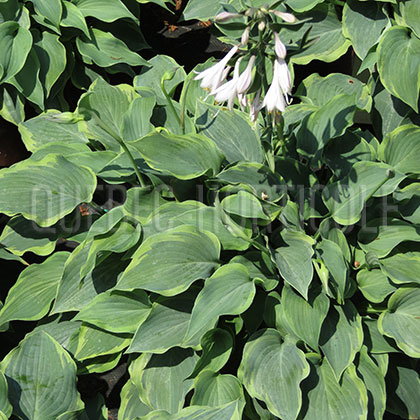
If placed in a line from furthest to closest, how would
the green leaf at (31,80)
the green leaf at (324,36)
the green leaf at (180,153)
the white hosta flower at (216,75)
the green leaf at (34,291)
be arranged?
the green leaf at (324,36)
the green leaf at (31,80)
the green leaf at (34,291)
the green leaf at (180,153)
the white hosta flower at (216,75)

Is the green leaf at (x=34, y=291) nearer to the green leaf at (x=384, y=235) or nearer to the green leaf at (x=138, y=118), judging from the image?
the green leaf at (x=138, y=118)

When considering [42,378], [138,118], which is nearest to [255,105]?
[138,118]

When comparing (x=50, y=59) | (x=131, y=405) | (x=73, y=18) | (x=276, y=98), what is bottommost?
(x=131, y=405)

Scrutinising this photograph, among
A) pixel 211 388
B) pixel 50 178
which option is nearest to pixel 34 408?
pixel 211 388

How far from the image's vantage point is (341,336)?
196 cm

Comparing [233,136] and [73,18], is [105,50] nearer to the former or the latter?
[73,18]

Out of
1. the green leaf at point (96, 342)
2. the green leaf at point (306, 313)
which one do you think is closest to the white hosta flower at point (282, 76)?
the green leaf at point (306, 313)

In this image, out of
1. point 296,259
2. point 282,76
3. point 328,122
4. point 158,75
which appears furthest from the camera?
→ point 158,75

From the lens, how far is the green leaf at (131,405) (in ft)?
6.87

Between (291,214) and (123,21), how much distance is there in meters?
1.41

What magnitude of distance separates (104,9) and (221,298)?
1.54 meters

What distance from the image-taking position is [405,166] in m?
2.21

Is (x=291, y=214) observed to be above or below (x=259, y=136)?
below

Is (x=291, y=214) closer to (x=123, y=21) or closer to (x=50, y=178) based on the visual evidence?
(x=50, y=178)
